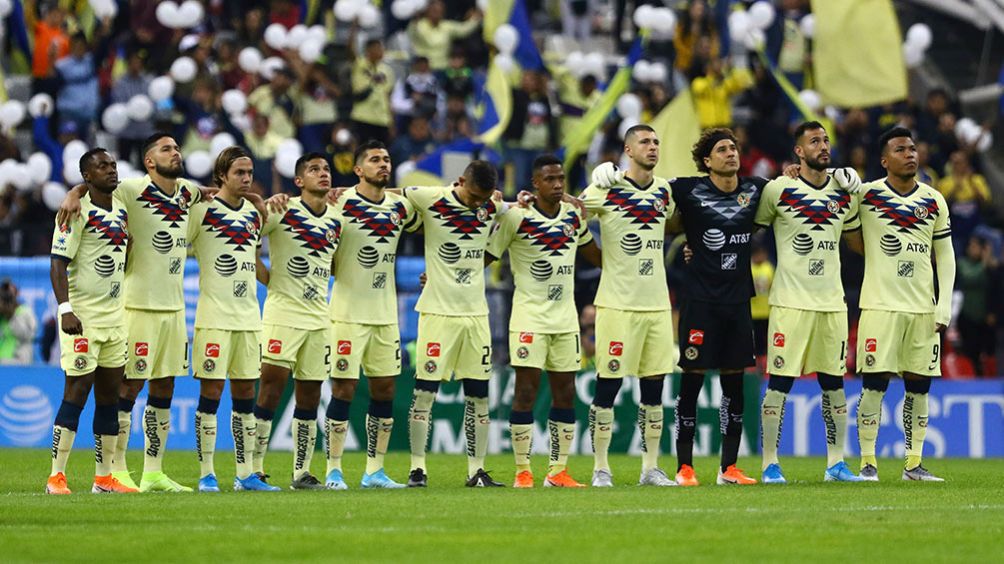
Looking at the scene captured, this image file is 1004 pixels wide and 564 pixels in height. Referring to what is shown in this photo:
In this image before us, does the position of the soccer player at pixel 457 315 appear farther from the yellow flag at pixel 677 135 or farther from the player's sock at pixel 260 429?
the yellow flag at pixel 677 135

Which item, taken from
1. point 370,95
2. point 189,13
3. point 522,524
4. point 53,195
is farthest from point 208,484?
point 189,13

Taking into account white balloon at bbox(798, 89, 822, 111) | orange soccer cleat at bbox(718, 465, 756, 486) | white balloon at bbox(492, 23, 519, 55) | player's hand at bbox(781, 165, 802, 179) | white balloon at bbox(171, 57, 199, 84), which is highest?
white balloon at bbox(492, 23, 519, 55)

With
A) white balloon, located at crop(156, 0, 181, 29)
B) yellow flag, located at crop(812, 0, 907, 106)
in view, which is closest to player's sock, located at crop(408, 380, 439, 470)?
yellow flag, located at crop(812, 0, 907, 106)

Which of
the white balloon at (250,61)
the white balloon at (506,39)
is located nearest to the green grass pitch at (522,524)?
the white balloon at (506,39)

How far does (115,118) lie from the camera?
2792cm

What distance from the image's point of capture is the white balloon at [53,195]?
26922 millimetres

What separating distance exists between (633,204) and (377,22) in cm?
1434

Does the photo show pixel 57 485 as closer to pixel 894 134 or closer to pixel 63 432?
pixel 63 432

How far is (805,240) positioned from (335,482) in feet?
15.6

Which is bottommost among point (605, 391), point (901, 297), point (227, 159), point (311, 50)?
point (605, 391)

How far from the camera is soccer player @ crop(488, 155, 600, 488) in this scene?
1720cm

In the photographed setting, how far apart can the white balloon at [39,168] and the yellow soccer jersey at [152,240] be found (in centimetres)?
1098

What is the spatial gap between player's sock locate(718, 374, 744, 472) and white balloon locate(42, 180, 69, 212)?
12729 mm

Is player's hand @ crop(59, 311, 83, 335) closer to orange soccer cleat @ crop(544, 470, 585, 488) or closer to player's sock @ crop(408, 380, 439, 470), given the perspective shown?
player's sock @ crop(408, 380, 439, 470)
